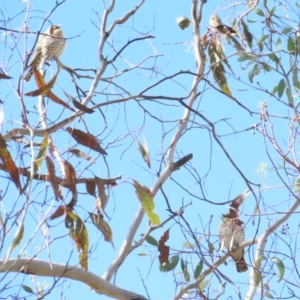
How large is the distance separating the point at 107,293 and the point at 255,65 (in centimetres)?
115

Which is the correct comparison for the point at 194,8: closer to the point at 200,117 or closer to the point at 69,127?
the point at 200,117

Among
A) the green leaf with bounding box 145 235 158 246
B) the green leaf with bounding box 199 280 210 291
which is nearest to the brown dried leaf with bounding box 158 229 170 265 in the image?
the green leaf with bounding box 145 235 158 246

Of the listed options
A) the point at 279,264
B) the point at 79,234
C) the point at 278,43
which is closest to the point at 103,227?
the point at 79,234

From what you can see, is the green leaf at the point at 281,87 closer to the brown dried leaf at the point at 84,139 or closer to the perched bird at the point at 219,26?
the perched bird at the point at 219,26

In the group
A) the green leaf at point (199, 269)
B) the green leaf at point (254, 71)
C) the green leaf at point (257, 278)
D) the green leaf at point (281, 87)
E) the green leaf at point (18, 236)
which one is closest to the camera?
the green leaf at point (18, 236)

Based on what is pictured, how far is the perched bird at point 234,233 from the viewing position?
2510 millimetres

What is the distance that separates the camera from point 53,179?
1.90m

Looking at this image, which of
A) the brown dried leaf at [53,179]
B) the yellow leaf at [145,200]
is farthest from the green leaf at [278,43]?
the brown dried leaf at [53,179]

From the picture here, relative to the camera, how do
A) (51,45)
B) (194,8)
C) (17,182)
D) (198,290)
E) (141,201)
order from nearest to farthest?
(17,182) → (141,201) → (198,290) → (194,8) → (51,45)

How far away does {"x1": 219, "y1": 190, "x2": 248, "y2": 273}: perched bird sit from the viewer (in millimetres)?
2510

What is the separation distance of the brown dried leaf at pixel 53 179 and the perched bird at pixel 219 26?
3.71 ft

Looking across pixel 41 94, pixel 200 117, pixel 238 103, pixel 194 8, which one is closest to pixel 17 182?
pixel 41 94

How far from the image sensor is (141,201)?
2125 mm

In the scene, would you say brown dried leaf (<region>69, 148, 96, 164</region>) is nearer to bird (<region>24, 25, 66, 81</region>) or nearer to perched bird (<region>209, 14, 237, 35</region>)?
bird (<region>24, 25, 66, 81</region>)
